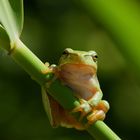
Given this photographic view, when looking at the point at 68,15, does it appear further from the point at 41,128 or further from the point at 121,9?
the point at 121,9

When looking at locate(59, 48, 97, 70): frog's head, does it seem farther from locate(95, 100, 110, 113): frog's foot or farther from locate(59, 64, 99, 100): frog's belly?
locate(95, 100, 110, 113): frog's foot

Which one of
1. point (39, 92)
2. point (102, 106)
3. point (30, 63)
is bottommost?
point (39, 92)

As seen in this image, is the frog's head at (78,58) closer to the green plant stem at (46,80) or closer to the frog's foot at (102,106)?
the frog's foot at (102,106)

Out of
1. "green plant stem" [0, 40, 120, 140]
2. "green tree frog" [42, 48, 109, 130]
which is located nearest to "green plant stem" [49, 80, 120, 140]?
"green plant stem" [0, 40, 120, 140]

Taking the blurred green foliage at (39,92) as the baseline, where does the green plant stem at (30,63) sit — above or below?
above

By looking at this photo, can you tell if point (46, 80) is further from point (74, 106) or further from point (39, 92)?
point (39, 92)

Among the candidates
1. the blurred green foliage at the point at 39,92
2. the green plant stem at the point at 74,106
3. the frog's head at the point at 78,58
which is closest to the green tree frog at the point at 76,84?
the frog's head at the point at 78,58

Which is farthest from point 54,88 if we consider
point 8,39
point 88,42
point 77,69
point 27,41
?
point 88,42

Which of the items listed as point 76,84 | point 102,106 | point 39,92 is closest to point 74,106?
point 102,106

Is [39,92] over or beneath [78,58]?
beneath
